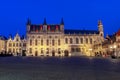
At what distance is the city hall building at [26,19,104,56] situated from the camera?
16000cm

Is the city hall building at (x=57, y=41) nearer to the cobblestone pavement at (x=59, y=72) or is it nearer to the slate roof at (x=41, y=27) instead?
the slate roof at (x=41, y=27)

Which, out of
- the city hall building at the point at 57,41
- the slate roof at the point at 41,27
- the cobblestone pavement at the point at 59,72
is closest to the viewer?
the cobblestone pavement at the point at 59,72

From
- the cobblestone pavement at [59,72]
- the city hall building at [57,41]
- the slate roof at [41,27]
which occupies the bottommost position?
the cobblestone pavement at [59,72]

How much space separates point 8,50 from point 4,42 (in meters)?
6.36

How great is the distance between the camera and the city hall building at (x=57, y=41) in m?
160

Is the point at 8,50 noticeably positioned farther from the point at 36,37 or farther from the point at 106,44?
the point at 106,44

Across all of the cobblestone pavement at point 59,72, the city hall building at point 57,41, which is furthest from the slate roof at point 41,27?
the cobblestone pavement at point 59,72

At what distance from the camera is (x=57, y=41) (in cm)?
16188

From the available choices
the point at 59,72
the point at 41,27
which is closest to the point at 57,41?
the point at 41,27

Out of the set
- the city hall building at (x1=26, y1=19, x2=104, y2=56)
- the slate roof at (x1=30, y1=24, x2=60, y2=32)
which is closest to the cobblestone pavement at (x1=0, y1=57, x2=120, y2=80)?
the city hall building at (x1=26, y1=19, x2=104, y2=56)

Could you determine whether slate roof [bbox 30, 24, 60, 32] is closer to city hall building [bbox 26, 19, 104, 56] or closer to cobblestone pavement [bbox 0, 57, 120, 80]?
city hall building [bbox 26, 19, 104, 56]

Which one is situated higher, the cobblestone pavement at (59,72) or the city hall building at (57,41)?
the city hall building at (57,41)

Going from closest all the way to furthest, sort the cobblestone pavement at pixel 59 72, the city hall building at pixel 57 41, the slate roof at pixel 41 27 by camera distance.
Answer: the cobblestone pavement at pixel 59 72, the city hall building at pixel 57 41, the slate roof at pixel 41 27

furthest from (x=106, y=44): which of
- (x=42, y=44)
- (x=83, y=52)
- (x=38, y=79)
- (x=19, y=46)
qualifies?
(x=38, y=79)
